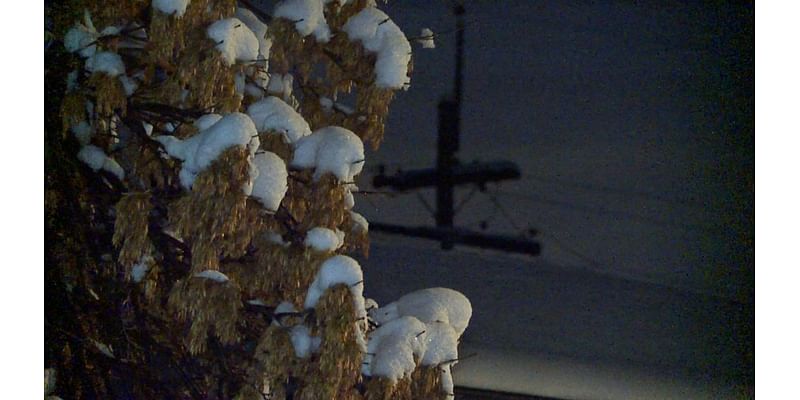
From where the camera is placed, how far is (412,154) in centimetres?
274

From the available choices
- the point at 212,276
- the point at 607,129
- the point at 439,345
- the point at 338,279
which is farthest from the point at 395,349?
the point at 607,129

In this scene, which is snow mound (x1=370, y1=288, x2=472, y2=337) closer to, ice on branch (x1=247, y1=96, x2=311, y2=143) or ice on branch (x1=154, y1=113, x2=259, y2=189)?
ice on branch (x1=247, y1=96, x2=311, y2=143)

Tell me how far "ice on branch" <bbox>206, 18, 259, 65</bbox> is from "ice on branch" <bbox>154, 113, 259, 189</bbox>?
6.0 inches

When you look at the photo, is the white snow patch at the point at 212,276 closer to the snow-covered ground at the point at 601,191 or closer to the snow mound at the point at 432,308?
the snow mound at the point at 432,308

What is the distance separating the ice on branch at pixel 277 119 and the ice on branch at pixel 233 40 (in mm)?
174

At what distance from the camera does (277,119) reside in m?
2.19

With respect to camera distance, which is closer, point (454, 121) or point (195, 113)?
point (195, 113)

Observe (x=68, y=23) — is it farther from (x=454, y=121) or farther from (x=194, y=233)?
(x=454, y=121)

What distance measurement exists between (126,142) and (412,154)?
814mm

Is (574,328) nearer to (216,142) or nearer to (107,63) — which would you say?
(216,142)

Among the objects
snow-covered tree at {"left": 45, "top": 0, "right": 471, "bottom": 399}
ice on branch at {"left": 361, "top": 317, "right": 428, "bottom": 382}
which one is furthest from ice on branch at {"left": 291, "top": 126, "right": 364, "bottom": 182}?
ice on branch at {"left": 361, "top": 317, "right": 428, "bottom": 382}

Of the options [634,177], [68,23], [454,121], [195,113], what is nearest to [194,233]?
[195,113]
